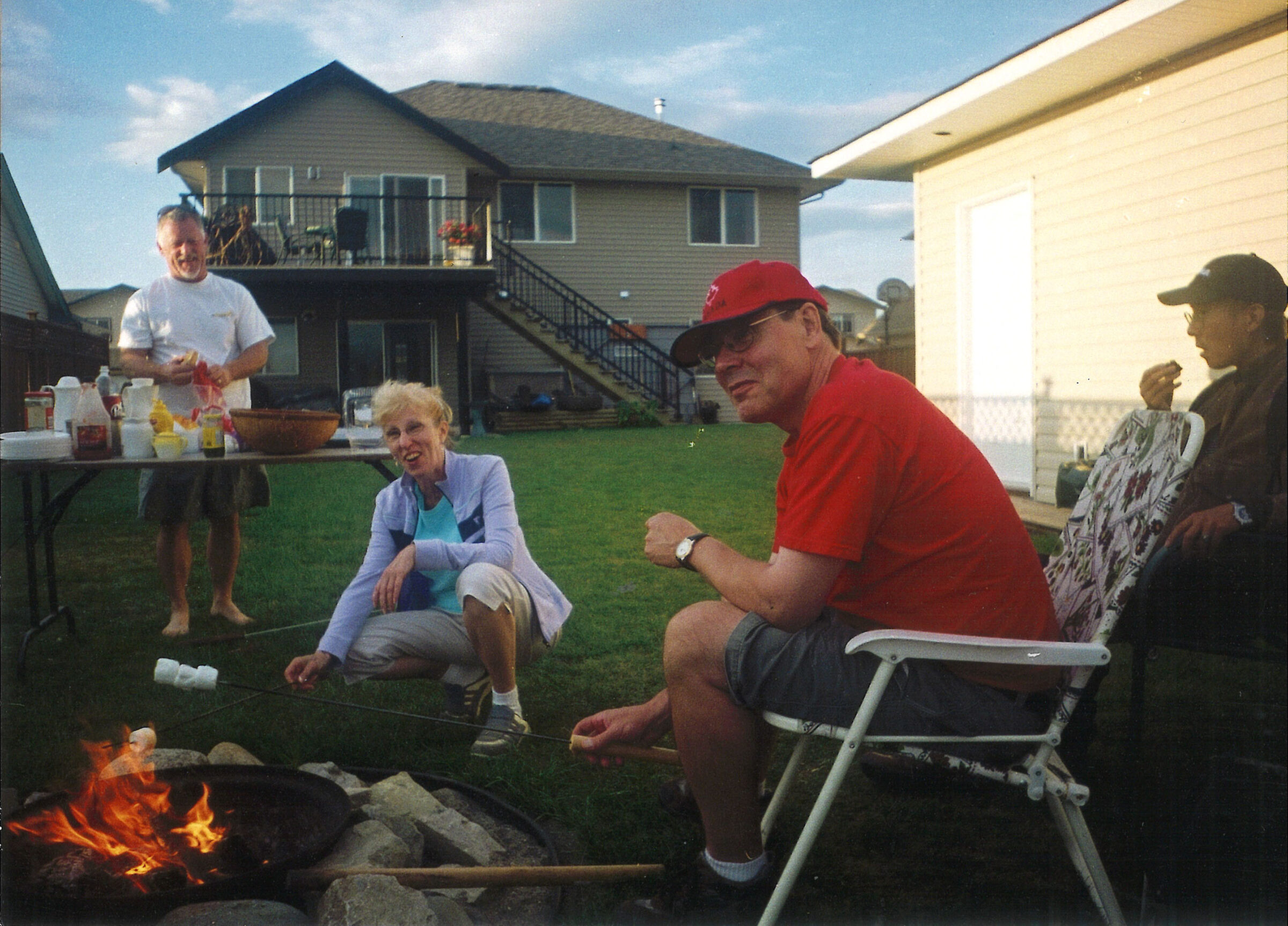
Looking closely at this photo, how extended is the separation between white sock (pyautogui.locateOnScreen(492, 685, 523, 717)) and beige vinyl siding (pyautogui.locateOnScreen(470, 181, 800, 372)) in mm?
1223

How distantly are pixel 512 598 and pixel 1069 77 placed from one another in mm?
2428

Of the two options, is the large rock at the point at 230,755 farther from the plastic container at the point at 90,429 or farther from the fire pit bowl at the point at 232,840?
the plastic container at the point at 90,429

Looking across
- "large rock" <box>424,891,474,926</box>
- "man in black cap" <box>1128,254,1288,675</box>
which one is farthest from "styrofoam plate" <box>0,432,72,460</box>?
"man in black cap" <box>1128,254,1288,675</box>

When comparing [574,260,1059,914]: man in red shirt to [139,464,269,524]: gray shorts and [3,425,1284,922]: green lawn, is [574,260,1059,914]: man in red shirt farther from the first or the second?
[139,464,269,524]: gray shorts

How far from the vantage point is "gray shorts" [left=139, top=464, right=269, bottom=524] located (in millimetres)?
3410

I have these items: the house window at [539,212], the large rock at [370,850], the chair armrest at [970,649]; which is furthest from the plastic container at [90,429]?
the chair armrest at [970,649]

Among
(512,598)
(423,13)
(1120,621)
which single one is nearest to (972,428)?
(1120,621)

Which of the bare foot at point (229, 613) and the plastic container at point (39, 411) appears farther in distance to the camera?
the bare foot at point (229, 613)

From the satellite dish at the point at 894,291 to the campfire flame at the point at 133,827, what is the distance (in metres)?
2.22

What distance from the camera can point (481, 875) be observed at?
160 centimetres

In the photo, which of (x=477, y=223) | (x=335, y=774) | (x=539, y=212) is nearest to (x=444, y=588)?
(x=335, y=774)

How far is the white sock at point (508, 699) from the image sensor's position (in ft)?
7.93

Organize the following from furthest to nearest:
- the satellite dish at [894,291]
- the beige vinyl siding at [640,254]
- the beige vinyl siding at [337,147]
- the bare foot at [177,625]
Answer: the bare foot at [177,625] < the beige vinyl siding at [640,254] < the satellite dish at [894,291] < the beige vinyl siding at [337,147]

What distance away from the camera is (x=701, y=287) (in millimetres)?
3412
